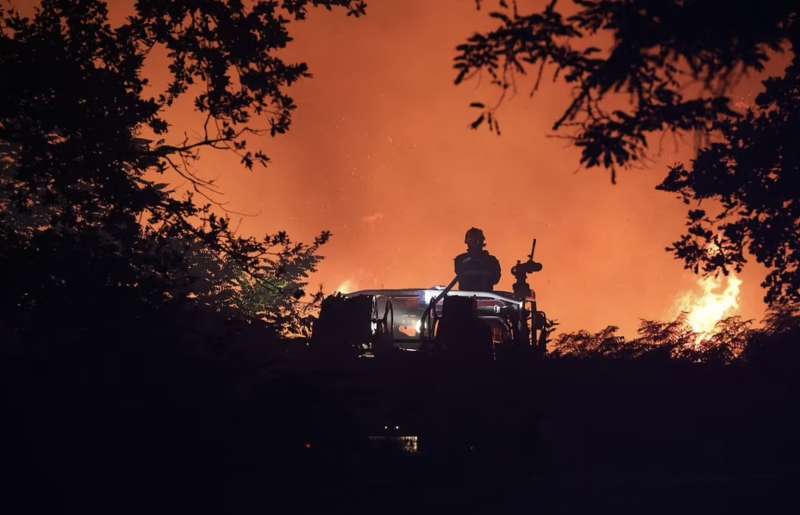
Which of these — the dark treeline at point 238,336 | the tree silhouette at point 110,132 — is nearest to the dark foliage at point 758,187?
the dark treeline at point 238,336

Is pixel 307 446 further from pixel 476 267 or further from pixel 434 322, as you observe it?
pixel 476 267

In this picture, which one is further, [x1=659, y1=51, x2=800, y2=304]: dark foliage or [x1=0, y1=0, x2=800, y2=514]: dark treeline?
[x1=659, y1=51, x2=800, y2=304]: dark foliage

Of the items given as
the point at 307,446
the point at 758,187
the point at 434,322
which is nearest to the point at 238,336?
the point at 307,446

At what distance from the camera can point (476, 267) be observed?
1196 centimetres

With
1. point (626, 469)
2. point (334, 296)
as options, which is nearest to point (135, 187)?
point (334, 296)

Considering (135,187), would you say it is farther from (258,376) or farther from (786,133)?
(786,133)

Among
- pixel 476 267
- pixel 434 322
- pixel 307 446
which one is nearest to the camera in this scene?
pixel 307 446

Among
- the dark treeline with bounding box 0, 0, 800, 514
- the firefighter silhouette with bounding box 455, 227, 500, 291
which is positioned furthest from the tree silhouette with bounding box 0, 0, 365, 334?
the firefighter silhouette with bounding box 455, 227, 500, 291

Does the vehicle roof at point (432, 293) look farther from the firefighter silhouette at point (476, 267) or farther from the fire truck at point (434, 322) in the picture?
the firefighter silhouette at point (476, 267)

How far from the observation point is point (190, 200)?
8.87 m

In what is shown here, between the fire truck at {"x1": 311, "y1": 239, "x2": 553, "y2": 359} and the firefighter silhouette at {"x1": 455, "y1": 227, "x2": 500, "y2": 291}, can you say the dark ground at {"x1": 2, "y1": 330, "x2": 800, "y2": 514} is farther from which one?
the firefighter silhouette at {"x1": 455, "y1": 227, "x2": 500, "y2": 291}

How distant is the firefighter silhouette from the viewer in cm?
1190

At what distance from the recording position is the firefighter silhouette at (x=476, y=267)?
11.9 meters

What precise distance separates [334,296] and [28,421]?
5.02 m
